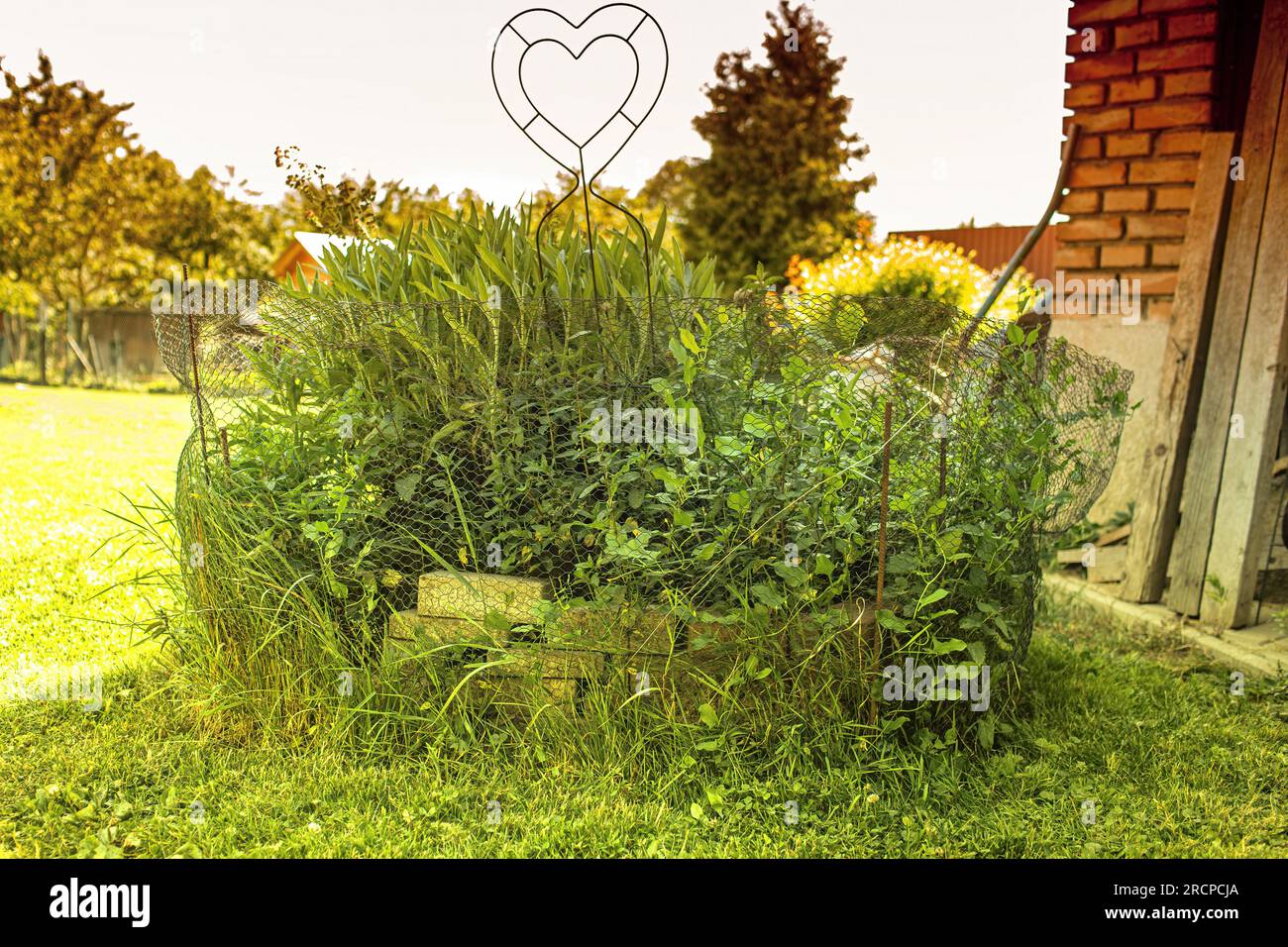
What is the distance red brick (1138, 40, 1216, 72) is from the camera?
18.0 ft

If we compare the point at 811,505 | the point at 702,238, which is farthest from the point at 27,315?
the point at 811,505

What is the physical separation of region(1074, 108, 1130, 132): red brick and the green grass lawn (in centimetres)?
321

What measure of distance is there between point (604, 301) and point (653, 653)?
111 cm

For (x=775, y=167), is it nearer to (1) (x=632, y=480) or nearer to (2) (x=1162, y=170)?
(2) (x=1162, y=170)

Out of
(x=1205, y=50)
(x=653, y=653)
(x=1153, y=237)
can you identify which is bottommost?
(x=653, y=653)

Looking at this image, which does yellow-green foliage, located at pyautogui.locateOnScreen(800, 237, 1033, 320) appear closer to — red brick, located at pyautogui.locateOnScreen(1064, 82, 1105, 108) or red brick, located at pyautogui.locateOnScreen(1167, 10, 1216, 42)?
red brick, located at pyautogui.locateOnScreen(1064, 82, 1105, 108)

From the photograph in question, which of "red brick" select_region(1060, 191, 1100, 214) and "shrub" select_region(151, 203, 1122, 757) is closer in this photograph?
"shrub" select_region(151, 203, 1122, 757)

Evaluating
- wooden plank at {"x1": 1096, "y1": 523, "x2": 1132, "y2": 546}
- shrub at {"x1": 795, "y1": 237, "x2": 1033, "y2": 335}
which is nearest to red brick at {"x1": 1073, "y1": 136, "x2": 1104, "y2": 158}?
wooden plank at {"x1": 1096, "y1": 523, "x2": 1132, "y2": 546}

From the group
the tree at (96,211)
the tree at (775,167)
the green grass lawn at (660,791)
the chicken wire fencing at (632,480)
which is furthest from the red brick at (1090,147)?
the tree at (96,211)

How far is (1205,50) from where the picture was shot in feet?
18.0

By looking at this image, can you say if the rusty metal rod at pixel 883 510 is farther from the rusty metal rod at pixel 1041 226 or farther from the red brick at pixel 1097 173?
the red brick at pixel 1097 173

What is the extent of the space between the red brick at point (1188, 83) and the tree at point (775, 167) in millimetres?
12767

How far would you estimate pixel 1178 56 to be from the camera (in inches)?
220

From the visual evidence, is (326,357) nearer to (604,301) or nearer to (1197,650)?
(604,301)
